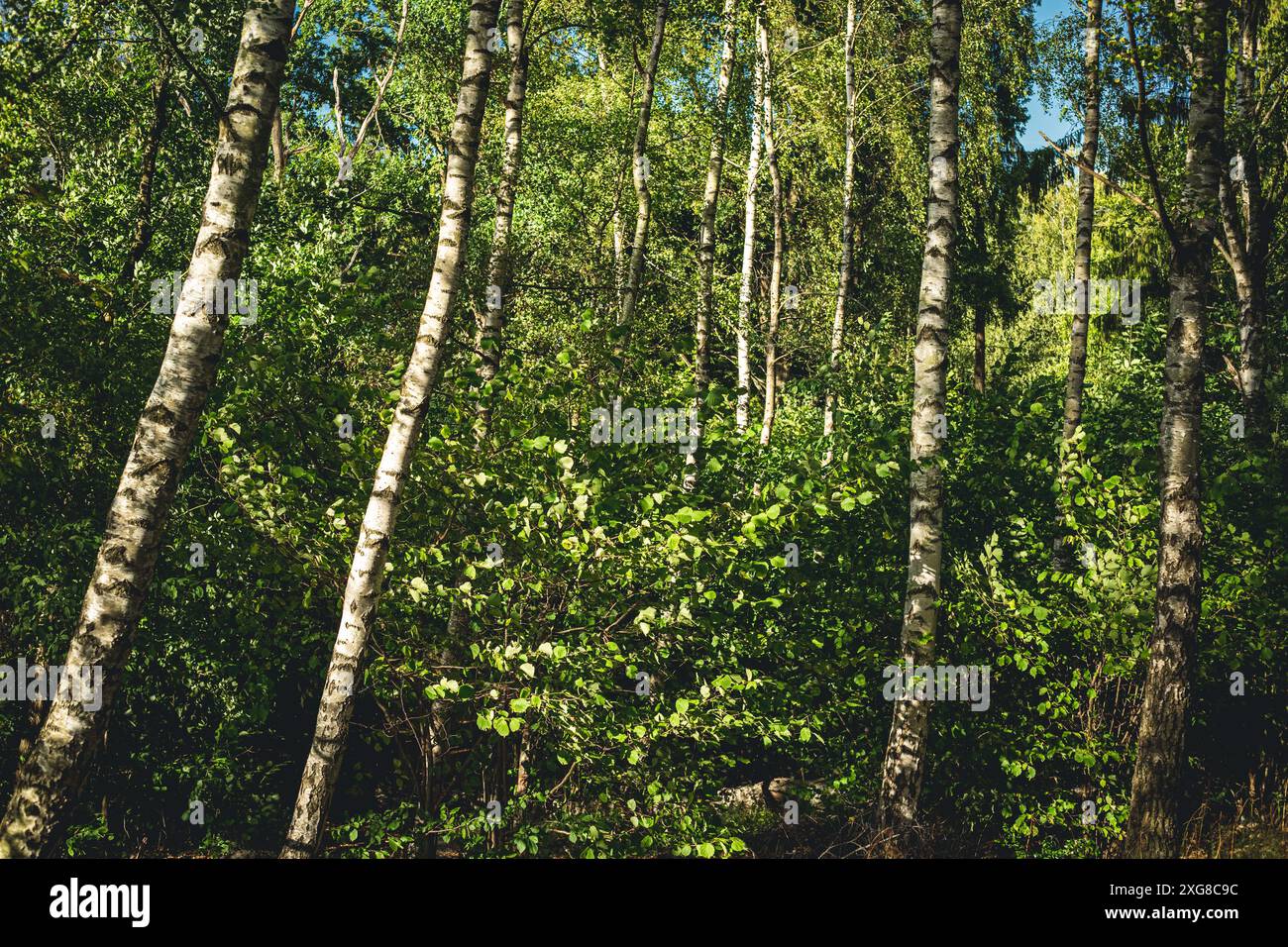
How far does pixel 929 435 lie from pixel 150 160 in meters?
11.3

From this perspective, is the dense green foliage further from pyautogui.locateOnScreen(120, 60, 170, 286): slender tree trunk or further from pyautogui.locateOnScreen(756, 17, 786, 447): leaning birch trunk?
pyautogui.locateOnScreen(756, 17, 786, 447): leaning birch trunk

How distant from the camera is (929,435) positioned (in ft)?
25.1

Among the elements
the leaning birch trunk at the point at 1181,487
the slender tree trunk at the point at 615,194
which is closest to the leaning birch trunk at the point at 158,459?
the leaning birch trunk at the point at 1181,487

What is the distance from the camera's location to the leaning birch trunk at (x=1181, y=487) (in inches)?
271

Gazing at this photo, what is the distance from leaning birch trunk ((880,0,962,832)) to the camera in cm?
752

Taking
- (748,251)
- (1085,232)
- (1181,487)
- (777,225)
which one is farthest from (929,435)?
(777,225)

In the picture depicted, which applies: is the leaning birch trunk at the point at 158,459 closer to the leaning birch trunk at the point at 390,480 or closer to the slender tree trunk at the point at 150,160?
the leaning birch trunk at the point at 390,480

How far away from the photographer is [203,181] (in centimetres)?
1405

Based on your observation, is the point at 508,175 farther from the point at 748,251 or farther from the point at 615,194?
the point at 615,194

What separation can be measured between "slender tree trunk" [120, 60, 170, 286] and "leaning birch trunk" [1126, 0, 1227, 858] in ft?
38.3
